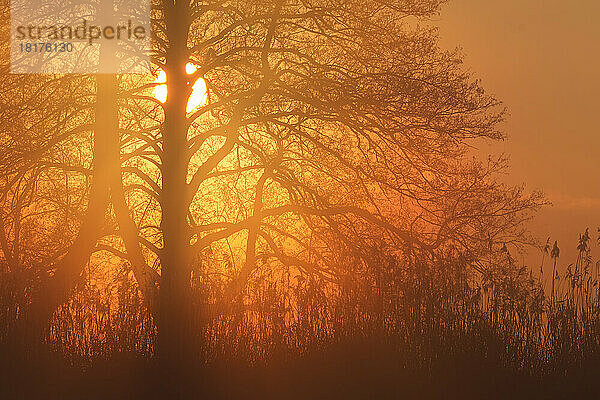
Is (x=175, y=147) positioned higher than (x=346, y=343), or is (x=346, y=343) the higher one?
(x=175, y=147)

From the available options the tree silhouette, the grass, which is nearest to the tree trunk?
the tree silhouette

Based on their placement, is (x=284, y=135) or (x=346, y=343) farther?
(x=284, y=135)

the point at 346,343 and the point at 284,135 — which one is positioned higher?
the point at 284,135

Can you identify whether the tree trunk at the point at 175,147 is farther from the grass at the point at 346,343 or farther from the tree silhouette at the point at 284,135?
the grass at the point at 346,343

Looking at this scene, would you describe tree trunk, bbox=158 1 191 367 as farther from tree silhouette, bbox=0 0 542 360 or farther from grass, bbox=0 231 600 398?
grass, bbox=0 231 600 398

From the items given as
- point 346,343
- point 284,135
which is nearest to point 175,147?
point 284,135

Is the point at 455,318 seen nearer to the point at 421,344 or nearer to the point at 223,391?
Result: the point at 421,344

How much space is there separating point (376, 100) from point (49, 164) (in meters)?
5.72

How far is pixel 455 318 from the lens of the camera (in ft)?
26.5

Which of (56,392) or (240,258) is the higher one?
(240,258)

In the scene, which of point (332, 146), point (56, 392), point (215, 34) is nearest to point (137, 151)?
point (215, 34)

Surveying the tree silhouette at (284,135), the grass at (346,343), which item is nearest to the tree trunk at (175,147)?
the tree silhouette at (284,135)

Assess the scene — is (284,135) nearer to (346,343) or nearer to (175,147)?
(175,147)

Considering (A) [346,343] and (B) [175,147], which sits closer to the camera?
(A) [346,343]
